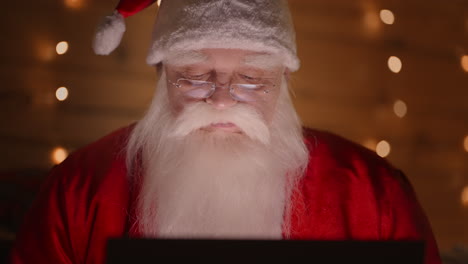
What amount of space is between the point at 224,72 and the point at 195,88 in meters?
0.09

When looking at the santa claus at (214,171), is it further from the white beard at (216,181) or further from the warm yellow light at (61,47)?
the warm yellow light at (61,47)

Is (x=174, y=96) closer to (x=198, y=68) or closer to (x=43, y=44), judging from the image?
(x=198, y=68)

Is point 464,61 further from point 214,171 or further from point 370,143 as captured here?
point 214,171

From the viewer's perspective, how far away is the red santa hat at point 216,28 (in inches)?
54.7

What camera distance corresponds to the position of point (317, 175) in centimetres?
157

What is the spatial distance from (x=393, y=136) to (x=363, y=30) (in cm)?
44

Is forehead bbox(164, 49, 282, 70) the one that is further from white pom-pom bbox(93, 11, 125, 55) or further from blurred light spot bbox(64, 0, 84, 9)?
blurred light spot bbox(64, 0, 84, 9)

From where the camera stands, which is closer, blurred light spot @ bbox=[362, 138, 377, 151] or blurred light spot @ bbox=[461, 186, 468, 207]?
blurred light spot @ bbox=[362, 138, 377, 151]

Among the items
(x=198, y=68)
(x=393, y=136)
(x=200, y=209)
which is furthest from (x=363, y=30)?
(x=200, y=209)

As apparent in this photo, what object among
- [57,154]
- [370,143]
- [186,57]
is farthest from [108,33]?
[370,143]

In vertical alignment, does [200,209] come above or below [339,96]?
below

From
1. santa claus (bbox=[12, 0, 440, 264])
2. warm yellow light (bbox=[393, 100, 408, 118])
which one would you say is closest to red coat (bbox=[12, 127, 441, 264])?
santa claus (bbox=[12, 0, 440, 264])

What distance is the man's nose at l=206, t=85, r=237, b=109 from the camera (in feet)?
4.56

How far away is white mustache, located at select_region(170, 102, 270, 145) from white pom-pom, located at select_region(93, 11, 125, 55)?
287mm
